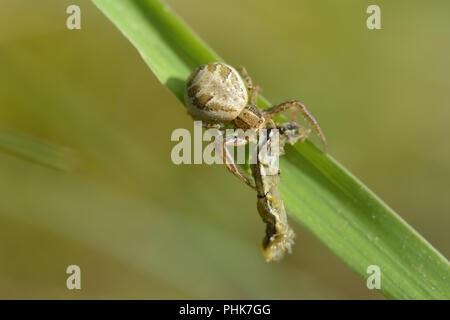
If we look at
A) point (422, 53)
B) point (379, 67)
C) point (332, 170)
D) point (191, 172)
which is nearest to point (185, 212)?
point (191, 172)

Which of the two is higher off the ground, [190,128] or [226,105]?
[190,128]

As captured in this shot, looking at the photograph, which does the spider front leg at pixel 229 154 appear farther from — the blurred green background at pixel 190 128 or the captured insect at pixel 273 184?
the blurred green background at pixel 190 128

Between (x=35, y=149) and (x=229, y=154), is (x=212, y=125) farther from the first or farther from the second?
(x=35, y=149)

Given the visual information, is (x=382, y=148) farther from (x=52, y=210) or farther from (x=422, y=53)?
(x=52, y=210)

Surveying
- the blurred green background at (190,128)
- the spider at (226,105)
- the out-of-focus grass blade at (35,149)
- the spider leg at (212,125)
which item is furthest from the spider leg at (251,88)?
the out-of-focus grass blade at (35,149)

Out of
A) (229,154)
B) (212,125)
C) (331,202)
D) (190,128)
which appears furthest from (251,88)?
(331,202)

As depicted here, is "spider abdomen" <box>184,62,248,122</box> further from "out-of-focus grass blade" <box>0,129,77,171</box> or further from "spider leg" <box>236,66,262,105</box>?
"out-of-focus grass blade" <box>0,129,77,171</box>

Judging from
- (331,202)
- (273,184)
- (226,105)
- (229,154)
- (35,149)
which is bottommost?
(331,202)
